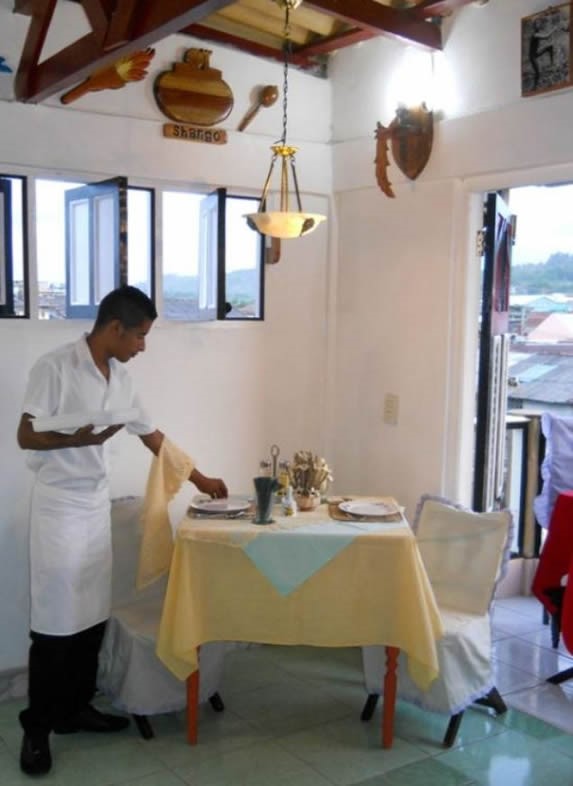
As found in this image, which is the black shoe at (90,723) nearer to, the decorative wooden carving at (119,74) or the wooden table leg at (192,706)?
the wooden table leg at (192,706)

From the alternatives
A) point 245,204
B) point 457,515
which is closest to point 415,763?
point 457,515

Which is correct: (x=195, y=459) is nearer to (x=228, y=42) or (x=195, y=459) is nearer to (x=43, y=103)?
(x=43, y=103)

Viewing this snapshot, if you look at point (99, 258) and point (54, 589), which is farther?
point (99, 258)

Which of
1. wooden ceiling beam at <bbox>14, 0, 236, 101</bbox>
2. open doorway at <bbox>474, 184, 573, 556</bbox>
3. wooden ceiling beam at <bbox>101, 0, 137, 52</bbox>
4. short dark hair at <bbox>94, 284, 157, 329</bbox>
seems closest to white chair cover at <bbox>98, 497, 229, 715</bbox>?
short dark hair at <bbox>94, 284, 157, 329</bbox>

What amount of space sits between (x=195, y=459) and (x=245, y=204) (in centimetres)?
121

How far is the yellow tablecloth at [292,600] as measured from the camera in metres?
2.77

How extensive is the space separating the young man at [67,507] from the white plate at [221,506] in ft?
1.18

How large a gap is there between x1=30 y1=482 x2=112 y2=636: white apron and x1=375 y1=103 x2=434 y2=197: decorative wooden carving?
6.42 ft

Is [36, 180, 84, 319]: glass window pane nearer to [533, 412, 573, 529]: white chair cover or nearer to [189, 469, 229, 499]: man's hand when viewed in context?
[189, 469, 229, 499]: man's hand

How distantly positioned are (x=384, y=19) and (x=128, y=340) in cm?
161

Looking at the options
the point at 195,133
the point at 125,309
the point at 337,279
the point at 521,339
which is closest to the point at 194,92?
the point at 195,133

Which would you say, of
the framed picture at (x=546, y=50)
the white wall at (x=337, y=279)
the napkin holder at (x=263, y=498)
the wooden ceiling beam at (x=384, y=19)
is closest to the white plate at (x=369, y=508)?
the napkin holder at (x=263, y=498)

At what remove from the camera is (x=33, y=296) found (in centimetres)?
331

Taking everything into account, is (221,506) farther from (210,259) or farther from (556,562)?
(556,562)
